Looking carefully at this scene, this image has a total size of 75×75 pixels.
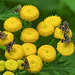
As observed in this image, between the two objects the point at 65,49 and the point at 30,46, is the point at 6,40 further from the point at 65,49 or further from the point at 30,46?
the point at 65,49

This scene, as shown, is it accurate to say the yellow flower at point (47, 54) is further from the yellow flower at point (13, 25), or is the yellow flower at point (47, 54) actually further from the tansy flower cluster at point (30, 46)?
the yellow flower at point (13, 25)

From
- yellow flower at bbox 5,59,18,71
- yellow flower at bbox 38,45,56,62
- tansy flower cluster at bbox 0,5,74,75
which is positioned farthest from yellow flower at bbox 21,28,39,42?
yellow flower at bbox 5,59,18,71

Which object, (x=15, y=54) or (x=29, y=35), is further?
(x=29, y=35)

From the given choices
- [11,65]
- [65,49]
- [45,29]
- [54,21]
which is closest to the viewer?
[11,65]

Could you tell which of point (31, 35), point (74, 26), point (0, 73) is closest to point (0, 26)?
point (31, 35)

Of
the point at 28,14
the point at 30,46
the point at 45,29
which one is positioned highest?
the point at 28,14

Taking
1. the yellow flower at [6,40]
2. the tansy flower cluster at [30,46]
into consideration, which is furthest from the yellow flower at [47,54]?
the yellow flower at [6,40]

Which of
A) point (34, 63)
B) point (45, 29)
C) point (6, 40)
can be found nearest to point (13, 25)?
point (6, 40)
